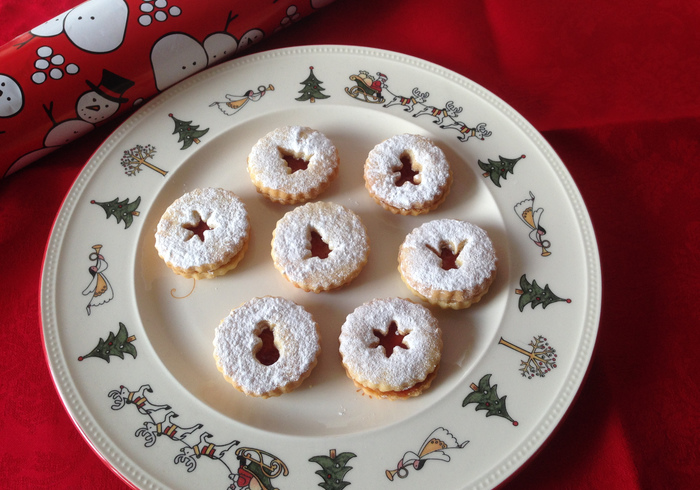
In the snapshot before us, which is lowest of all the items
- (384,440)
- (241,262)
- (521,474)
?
(521,474)

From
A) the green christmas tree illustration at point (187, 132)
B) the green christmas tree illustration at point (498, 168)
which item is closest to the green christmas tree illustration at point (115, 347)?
the green christmas tree illustration at point (187, 132)

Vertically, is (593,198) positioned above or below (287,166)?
below

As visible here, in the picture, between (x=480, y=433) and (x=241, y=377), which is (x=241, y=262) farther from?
(x=480, y=433)

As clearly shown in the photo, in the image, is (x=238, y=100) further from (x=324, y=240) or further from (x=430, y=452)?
(x=430, y=452)

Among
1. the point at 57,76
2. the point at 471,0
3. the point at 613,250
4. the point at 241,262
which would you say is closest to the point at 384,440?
the point at 241,262

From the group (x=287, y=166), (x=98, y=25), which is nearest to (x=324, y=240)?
(x=287, y=166)

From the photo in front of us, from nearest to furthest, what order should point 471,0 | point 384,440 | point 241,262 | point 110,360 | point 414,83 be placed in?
point 384,440, point 110,360, point 241,262, point 414,83, point 471,0

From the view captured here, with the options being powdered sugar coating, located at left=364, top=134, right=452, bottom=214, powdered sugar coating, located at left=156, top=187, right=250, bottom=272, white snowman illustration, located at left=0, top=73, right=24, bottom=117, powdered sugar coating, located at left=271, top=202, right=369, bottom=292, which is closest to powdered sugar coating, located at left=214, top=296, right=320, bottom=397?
powdered sugar coating, located at left=271, top=202, right=369, bottom=292
